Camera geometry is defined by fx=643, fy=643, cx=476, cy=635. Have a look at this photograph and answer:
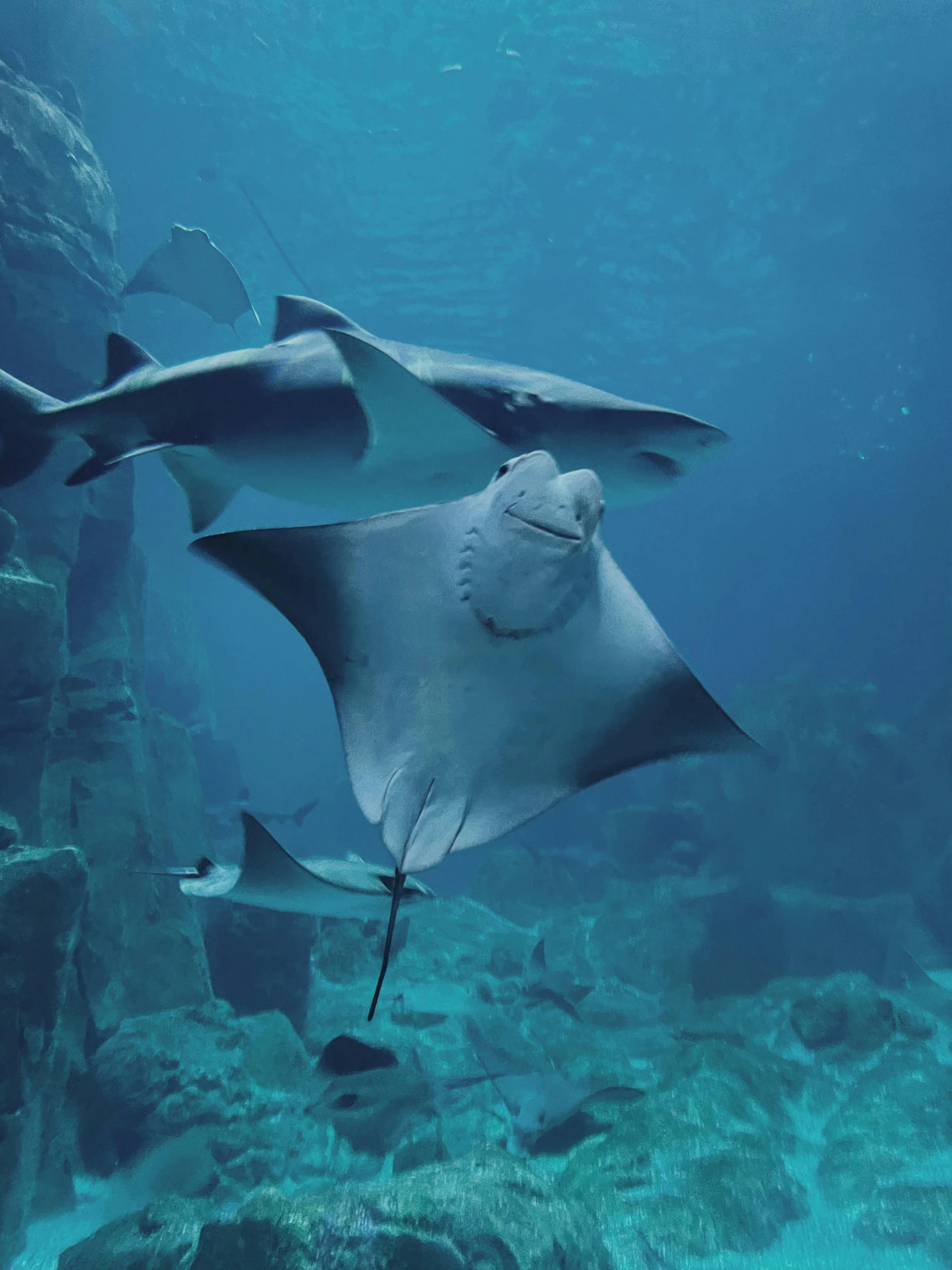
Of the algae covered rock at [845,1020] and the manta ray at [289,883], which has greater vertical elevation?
the manta ray at [289,883]

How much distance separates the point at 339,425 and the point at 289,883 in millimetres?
2058

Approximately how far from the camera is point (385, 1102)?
5.07m

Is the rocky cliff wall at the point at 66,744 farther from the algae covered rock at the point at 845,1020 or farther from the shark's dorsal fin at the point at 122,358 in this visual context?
the algae covered rock at the point at 845,1020

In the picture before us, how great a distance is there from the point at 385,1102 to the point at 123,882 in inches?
155

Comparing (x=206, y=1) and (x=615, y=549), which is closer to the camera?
(x=206, y=1)

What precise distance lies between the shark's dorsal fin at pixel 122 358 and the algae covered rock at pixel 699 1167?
5805 millimetres

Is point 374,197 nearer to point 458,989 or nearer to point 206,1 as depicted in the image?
point 206,1

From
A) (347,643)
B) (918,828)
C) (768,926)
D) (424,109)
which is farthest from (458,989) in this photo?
(424,109)

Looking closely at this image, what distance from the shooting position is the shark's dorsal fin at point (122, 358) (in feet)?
10.3

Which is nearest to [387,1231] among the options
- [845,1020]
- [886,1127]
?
[886,1127]

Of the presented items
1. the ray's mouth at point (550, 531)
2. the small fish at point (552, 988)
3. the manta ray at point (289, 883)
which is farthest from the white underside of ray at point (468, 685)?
the small fish at point (552, 988)

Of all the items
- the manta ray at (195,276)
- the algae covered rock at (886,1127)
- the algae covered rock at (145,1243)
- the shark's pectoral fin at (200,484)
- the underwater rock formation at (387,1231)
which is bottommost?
the algae covered rock at (886,1127)

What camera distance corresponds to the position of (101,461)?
2.95 m

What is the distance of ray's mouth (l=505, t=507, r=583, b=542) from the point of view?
5.23 feet
